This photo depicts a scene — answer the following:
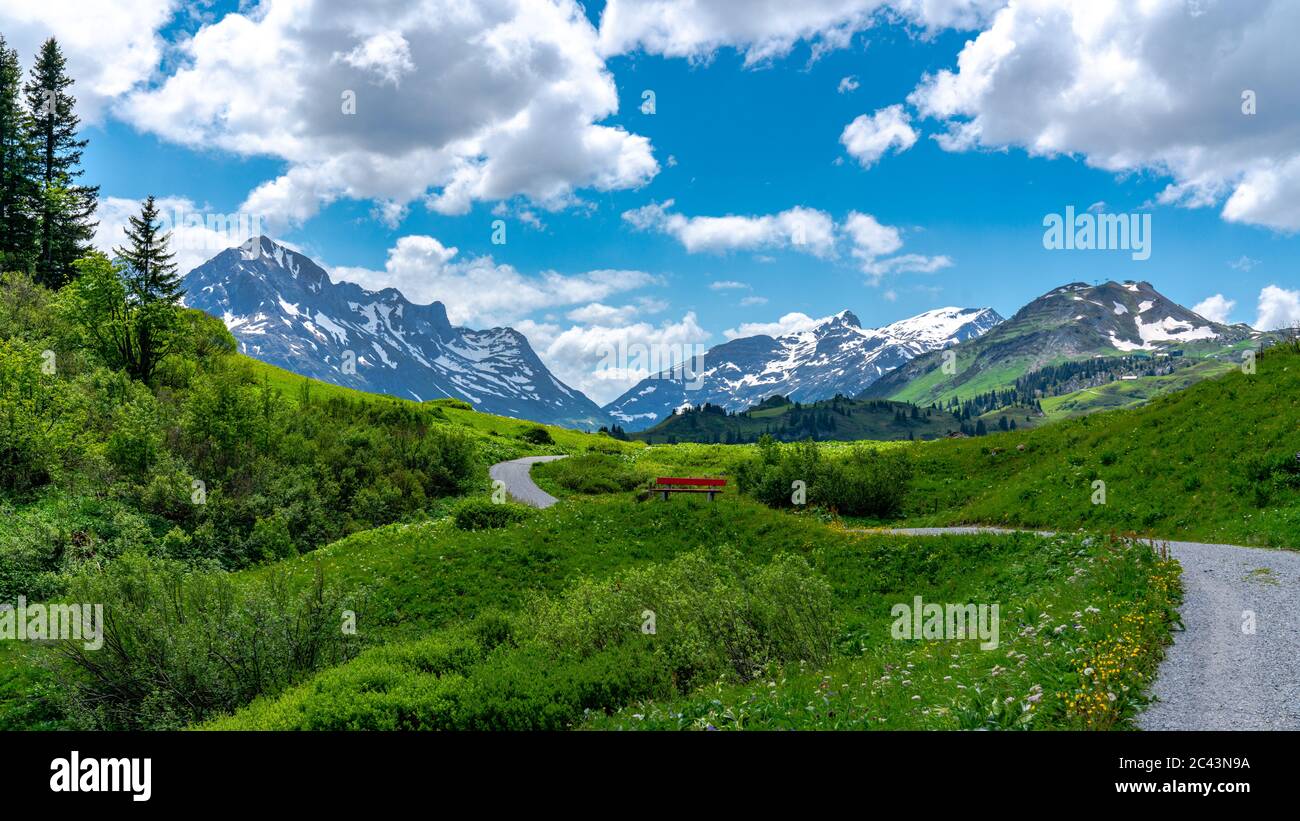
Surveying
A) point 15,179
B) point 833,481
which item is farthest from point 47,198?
point 833,481

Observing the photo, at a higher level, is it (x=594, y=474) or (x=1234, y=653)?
(x=594, y=474)

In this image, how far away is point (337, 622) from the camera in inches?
738

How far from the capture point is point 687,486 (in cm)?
3775

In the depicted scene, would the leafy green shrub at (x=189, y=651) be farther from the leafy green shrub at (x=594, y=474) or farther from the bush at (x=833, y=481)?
the leafy green shrub at (x=594, y=474)

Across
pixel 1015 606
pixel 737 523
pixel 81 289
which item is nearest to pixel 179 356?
pixel 81 289

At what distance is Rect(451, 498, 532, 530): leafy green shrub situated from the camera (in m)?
34.8

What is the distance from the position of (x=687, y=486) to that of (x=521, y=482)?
28.2 meters

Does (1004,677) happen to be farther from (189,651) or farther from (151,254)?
(151,254)

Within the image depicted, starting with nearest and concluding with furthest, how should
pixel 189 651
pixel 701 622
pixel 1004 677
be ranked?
pixel 1004 677 < pixel 189 651 < pixel 701 622

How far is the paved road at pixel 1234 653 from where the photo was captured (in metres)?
10.0

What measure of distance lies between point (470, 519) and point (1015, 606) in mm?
25996

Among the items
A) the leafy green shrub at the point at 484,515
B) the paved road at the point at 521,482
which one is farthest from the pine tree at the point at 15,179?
the leafy green shrub at the point at 484,515

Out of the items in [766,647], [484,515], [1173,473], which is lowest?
[766,647]
